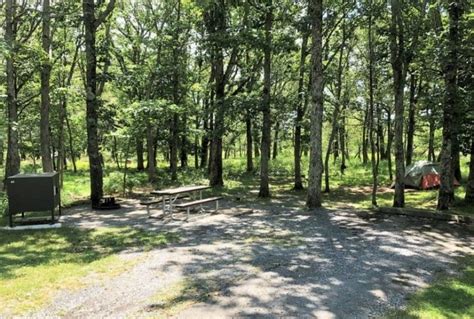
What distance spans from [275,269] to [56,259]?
3.70m

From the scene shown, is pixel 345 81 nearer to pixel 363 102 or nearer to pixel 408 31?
pixel 363 102

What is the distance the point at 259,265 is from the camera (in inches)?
247

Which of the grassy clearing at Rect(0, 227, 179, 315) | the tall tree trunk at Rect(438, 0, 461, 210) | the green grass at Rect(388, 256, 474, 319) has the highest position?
the tall tree trunk at Rect(438, 0, 461, 210)

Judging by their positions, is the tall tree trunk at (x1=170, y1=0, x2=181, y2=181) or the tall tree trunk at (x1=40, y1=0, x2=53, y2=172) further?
the tall tree trunk at (x1=170, y1=0, x2=181, y2=181)

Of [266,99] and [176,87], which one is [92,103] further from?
[176,87]

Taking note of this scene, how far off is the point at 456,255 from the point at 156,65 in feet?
50.6

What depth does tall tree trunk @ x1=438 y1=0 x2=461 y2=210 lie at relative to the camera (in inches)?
392

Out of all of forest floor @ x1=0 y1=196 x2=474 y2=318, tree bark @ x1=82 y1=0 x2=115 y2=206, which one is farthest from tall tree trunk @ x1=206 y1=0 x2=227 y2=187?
forest floor @ x1=0 y1=196 x2=474 y2=318

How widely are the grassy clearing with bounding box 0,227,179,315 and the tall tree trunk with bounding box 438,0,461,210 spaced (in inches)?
298

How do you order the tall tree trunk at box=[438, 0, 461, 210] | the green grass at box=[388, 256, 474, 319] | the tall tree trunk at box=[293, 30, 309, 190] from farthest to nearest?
the tall tree trunk at box=[293, 30, 309, 190], the tall tree trunk at box=[438, 0, 461, 210], the green grass at box=[388, 256, 474, 319]

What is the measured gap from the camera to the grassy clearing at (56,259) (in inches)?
201

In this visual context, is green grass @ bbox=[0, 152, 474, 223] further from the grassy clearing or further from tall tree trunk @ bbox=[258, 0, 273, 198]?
the grassy clearing

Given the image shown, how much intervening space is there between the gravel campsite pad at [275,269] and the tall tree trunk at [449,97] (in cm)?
174

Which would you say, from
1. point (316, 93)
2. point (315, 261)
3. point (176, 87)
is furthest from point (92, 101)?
point (315, 261)
